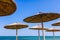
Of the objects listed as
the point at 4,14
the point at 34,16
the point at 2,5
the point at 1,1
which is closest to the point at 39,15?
the point at 34,16

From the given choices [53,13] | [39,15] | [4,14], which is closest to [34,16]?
[39,15]

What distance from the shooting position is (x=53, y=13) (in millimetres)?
6090

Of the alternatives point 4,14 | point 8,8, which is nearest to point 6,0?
point 8,8

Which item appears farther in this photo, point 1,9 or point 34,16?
point 34,16

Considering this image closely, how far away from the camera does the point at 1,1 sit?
382 centimetres

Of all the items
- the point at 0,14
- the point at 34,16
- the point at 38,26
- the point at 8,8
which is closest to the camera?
the point at 8,8

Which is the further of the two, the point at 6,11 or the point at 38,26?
the point at 38,26

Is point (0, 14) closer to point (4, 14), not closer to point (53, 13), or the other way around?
point (4, 14)

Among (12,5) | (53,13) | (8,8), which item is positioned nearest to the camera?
(12,5)

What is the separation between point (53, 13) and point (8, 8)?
6.99ft

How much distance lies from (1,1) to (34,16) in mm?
2791

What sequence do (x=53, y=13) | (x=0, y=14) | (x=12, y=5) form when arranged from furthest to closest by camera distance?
(x=53, y=13)
(x=0, y=14)
(x=12, y=5)

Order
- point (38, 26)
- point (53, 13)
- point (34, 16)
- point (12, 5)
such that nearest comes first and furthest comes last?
point (12, 5) → point (53, 13) → point (34, 16) → point (38, 26)

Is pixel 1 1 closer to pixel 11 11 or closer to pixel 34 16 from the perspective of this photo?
pixel 11 11
